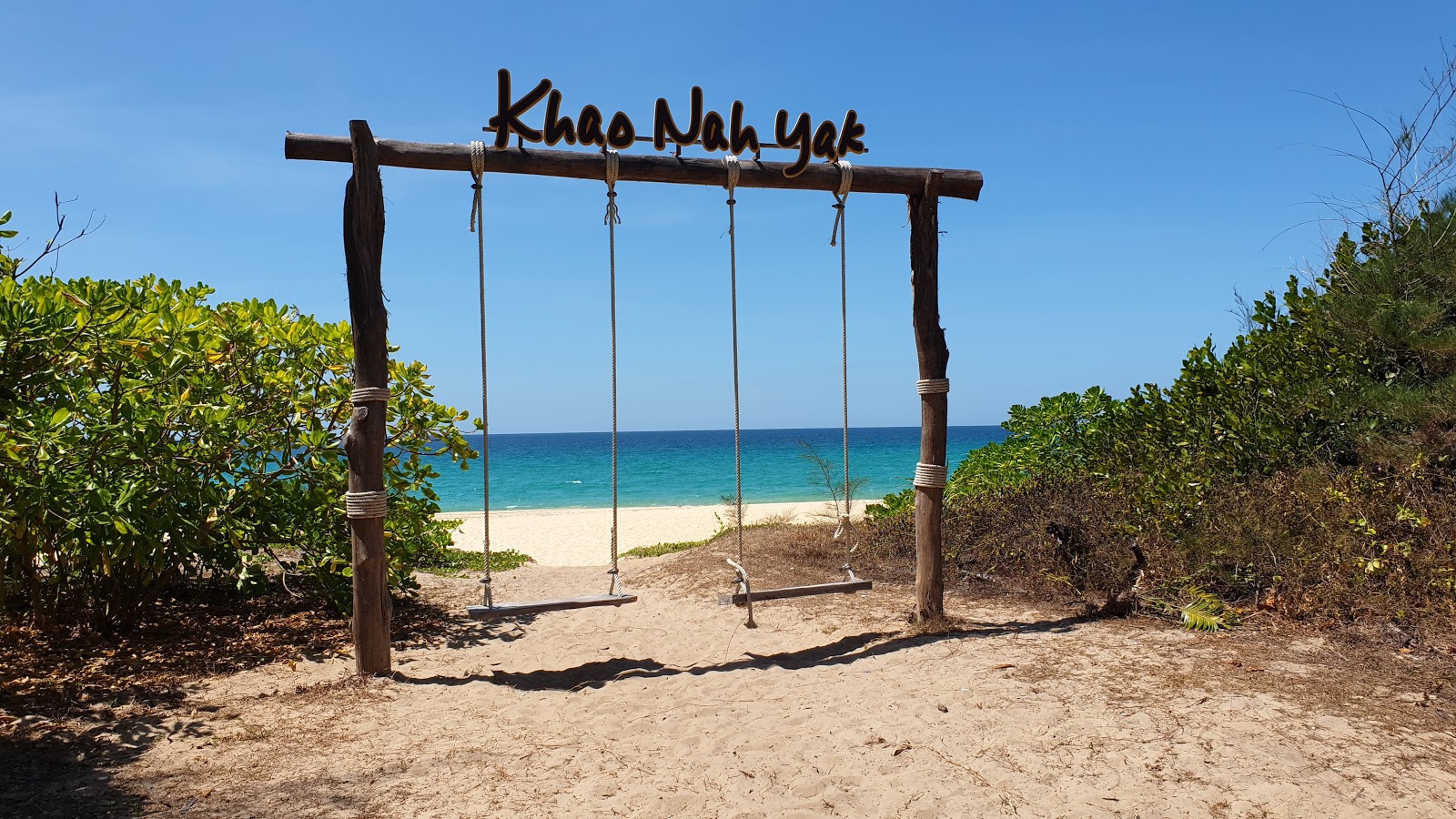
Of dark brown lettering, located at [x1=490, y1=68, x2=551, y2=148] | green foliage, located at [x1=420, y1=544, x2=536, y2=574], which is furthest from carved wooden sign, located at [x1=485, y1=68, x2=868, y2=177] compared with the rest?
green foliage, located at [x1=420, y1=544, x2=536, y2=574]

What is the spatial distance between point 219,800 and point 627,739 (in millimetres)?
1622

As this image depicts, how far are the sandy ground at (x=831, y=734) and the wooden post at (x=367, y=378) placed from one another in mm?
390

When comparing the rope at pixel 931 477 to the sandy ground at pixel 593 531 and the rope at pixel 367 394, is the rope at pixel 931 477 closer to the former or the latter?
the rope at pixel 367 394

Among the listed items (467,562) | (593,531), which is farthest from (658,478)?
(467,562)

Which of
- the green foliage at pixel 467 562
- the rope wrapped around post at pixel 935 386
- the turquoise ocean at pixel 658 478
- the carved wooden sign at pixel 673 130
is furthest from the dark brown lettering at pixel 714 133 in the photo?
the turquoise ocean at pixel 658 478

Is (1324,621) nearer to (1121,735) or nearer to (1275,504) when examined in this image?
(1275,504)

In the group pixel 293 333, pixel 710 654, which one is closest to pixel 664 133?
pixel 293 333

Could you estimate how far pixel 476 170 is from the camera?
5230mm

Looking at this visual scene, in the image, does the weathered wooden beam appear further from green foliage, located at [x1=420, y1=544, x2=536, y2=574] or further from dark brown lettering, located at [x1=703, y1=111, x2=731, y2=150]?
green foliage, located at [x1=420, y1=544, x2=536, y2=574]

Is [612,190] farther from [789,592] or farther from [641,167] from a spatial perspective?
[789,592]

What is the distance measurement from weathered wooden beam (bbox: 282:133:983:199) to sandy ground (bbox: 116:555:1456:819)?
2.94 metres

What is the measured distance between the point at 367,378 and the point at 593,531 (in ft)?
38.2

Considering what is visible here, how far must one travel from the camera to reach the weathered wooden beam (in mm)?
5078

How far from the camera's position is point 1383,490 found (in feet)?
19.1
